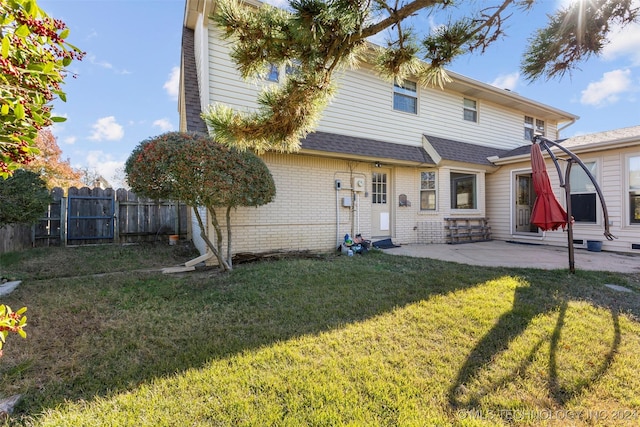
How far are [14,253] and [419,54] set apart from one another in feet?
32.5

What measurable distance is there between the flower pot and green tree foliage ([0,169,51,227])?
515 inches

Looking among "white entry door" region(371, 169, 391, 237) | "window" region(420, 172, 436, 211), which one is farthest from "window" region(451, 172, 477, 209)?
"white entry door" region(371, 169, 391, 237)

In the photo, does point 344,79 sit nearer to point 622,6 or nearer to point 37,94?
point 622,6

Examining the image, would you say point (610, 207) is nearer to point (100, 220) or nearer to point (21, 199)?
point (21, 199)

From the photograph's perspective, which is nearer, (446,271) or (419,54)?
(419,54)

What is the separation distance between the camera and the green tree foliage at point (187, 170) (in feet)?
14.9

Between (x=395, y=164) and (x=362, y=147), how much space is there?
1421 mm

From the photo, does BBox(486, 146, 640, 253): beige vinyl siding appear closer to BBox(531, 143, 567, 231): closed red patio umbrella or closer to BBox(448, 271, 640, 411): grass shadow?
BBox(448, 271, 640, 411): grass shadow

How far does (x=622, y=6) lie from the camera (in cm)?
308

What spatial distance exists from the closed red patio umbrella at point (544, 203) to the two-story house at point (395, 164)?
3536mm

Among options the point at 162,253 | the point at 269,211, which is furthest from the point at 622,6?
the point at 162,253

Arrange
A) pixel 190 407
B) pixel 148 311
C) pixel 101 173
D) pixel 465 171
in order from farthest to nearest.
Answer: pixel 101 173 → pixel 465 171 → pixel 148 311 → pixel 190 407

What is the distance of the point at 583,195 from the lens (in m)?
8.06

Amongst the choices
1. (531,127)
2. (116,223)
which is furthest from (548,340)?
(531,127)
